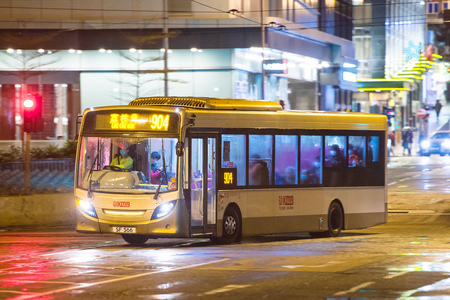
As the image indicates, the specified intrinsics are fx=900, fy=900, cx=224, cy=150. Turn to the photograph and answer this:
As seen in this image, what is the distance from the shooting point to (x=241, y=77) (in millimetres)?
51562

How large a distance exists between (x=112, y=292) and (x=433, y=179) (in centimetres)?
2939

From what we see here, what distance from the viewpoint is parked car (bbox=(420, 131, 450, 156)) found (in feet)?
208

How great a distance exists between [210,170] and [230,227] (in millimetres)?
1151

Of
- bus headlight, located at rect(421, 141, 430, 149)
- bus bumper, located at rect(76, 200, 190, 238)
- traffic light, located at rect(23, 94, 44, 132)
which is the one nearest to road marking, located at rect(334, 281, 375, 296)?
bus bumper, located at rect(76, 200, 190, 238)

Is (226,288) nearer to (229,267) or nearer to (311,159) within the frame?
(229,267)

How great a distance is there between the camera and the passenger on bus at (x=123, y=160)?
50.2ft

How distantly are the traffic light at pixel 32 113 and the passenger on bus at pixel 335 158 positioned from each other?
24.4 ft

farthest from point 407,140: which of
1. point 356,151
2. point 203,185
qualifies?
point 203,185

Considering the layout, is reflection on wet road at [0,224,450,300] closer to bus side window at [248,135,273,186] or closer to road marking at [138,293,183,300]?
road marking at [138,293,183,300]

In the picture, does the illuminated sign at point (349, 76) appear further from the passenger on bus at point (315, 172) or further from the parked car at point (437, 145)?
the passenger on bus at point (315, 172)

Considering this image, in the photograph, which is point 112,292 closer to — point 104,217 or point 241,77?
point 104,217

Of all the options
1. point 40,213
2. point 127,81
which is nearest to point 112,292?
point 40,213

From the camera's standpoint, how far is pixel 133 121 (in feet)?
50.9

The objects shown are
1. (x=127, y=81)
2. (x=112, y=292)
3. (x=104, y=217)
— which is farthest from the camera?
(x=127, y=81)
